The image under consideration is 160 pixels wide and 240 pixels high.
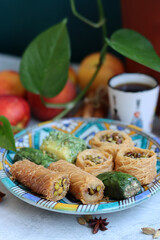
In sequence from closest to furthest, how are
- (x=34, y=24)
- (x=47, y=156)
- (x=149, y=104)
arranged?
(x=47, y=156) → (x=149, y=104) → (x=34, y=24)

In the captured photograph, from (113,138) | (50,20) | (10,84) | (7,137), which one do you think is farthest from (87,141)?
(50,20)

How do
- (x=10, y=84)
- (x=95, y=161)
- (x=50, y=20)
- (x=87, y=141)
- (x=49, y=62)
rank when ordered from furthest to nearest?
(x=50, y=20)
(x=10, y=84)
(x=49, y=62)
(x=87, y=141)
(x=95, y=161)

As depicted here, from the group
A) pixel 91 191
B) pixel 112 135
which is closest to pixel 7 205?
pixel 91 191

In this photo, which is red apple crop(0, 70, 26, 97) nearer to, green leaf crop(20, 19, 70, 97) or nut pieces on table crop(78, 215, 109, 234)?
green leaf crop(20, 19, 70, 97)

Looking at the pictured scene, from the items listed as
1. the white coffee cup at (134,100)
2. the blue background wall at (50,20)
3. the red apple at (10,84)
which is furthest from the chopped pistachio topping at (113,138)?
the blue background wall at (50,20)

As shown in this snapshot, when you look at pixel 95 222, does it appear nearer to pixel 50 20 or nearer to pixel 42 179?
pixel 42 179

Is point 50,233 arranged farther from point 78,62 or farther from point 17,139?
point 78,62
